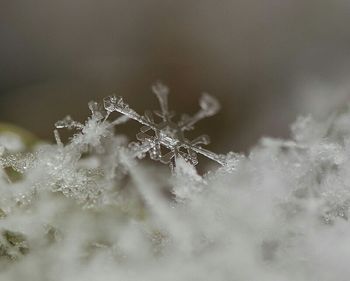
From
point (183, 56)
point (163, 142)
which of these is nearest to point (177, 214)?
point (163, 142)

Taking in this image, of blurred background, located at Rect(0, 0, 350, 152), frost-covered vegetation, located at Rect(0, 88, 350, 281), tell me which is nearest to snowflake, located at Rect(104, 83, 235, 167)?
frost-covered vegetation, located at Rect(0, 88, 350, 281)

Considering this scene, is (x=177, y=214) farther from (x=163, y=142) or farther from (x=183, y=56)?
(x=183, y=56)

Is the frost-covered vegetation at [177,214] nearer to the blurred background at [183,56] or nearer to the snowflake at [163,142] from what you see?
the snowflake at [163,142]

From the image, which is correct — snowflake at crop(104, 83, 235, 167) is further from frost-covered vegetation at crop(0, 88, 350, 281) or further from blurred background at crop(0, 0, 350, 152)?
blurred background at crop(0, 0, 350, 152)

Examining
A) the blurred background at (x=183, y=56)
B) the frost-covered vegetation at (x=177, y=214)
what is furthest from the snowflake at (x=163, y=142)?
the blurred background at (x=183, y=56)

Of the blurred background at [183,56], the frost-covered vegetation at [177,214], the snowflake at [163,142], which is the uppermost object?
the blurred background at [183,56]

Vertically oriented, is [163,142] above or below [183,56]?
below

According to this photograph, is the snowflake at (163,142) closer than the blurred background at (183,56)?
Yes
